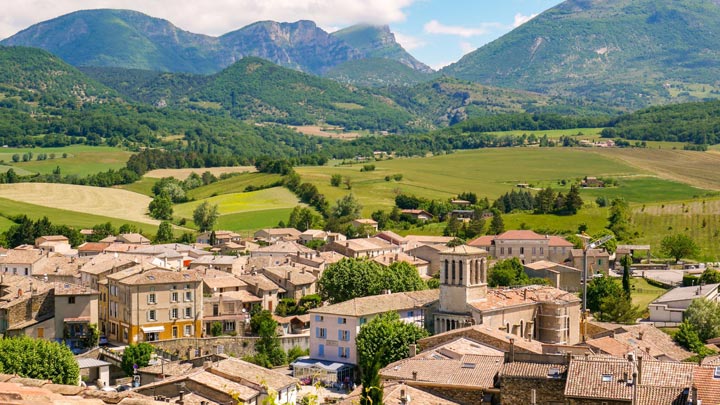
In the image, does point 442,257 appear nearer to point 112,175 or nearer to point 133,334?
point 133,334

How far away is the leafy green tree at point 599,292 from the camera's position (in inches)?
3046

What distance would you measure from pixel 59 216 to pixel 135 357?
8817cm

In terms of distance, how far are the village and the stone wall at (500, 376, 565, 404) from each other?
0.04 m

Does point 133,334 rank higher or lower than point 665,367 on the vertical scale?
lower

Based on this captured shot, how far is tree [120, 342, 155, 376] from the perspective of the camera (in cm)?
5684

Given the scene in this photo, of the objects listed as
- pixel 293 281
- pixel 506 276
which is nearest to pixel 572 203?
pixel 506 276

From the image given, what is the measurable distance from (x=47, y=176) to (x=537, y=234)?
358 ft

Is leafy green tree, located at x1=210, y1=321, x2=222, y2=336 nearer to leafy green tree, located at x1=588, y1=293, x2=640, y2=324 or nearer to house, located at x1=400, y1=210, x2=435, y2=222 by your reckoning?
leafy green tree, located at x1=588, y1=293, x2=640, y2=324

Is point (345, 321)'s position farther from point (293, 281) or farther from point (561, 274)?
point (561, 274)

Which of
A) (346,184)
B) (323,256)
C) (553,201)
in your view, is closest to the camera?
(323,256)

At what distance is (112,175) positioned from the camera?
622 ft

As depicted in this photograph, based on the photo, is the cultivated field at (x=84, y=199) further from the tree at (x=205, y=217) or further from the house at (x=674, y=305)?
the house at (x=674, y=305)

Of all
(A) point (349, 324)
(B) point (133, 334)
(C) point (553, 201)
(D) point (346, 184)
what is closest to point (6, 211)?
(D) point (346, 184)

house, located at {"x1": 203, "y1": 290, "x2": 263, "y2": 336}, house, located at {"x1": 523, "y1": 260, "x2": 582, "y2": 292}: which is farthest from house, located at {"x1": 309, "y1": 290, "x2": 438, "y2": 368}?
house, located at {"x1": 523, "y1": 260, "x2": 582, "y2": 292}
